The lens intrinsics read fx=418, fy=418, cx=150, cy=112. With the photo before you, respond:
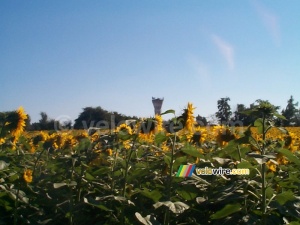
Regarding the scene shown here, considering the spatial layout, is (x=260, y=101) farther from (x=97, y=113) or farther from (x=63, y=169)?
(x=97, y=113)

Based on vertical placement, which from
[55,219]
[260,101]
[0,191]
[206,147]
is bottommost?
[55,219]

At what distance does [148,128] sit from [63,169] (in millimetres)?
706

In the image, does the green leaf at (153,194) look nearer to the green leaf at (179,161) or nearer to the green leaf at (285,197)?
the green leaf at (179,161)

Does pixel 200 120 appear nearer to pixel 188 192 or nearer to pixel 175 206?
pixel 188 192

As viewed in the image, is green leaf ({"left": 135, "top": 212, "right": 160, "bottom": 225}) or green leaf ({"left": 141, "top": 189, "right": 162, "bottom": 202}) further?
green leaf ({"left": 141, "top": 189, "right": 162, "bottom": 202})

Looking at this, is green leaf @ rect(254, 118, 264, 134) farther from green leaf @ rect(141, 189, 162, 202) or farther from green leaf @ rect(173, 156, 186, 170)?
green leaf @ rect(141, 189, 162, 202)

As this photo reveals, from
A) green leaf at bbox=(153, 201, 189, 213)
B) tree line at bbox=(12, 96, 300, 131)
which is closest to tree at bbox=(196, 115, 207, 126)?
tree line at bbox=(12, 96, 300, 131)

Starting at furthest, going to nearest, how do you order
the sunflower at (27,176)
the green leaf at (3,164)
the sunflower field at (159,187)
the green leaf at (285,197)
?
the sunflower at (27,176), the green leaf at (3,164), the sunflower field at (159,187), the green leaf at (285,197)

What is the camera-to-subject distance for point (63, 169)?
3.13 m

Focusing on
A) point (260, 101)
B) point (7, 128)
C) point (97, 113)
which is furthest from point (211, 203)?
point (97, 113)

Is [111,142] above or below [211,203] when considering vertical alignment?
above

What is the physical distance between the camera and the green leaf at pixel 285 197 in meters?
2.28

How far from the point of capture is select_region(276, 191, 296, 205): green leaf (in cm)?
228

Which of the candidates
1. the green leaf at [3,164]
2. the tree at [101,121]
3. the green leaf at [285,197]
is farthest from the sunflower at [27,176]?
the green leaf at [285,197]
